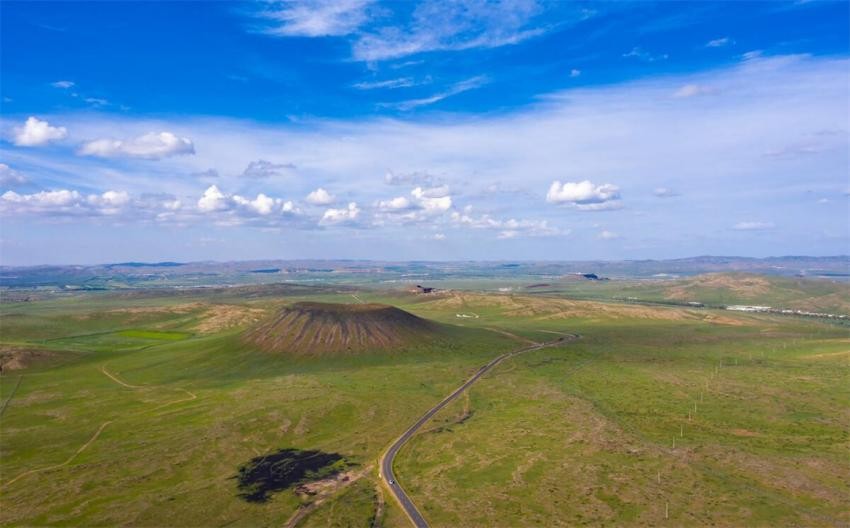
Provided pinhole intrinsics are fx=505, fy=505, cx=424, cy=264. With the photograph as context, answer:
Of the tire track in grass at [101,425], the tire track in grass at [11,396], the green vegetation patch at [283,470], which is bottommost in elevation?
the green vegetation patch at [283,470]

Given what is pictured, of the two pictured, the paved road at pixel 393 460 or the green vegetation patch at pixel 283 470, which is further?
the green vegetation patch at pixel 283 470

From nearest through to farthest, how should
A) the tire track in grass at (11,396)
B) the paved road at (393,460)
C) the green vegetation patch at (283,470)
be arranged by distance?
the paved road at (393,460)
the green vegetation patch at (283,470)
the tire track in grass at (11,396)

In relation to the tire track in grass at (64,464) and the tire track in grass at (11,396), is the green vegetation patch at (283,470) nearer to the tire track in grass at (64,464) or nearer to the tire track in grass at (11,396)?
the tire track in grass at (64,464)

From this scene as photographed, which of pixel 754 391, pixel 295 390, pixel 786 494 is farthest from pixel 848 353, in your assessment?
pixel 295 390

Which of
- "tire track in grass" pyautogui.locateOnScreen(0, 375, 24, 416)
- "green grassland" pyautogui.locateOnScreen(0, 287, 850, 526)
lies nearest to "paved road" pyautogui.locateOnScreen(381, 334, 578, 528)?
"green grassland" pyautogui.locateOnScreen(0, 287, 850, 526)

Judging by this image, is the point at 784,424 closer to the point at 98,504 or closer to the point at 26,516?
the point at 98,504

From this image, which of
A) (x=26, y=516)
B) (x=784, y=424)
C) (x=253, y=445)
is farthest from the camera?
(x=784, y=424)

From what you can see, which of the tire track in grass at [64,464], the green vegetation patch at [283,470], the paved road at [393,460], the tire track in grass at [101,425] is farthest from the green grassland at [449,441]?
the green vegetation patch at [283,470]
